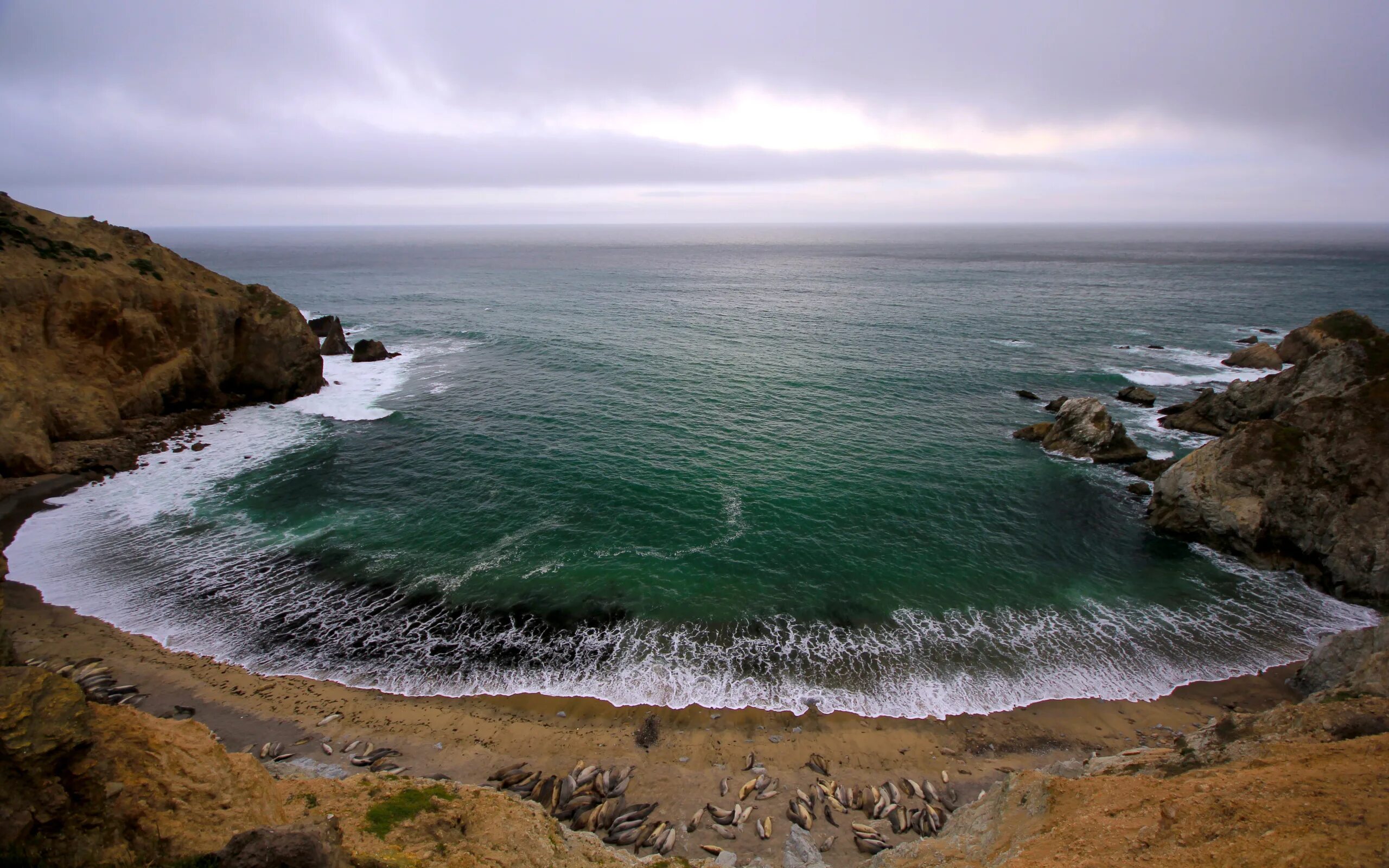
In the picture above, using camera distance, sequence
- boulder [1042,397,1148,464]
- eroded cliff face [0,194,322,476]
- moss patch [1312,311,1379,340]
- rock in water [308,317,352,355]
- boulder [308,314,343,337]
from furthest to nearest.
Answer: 1. boulder [308,314,343,337]
2. rock in water [308,317,352,355]
3. moss patch [1312,311,1379,340]
4. boulder [1042,397,1148,464]
5. eroded cliff face [0,194,322,476]

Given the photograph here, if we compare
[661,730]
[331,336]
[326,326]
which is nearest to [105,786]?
[661,730]

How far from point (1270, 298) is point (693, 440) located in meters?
142

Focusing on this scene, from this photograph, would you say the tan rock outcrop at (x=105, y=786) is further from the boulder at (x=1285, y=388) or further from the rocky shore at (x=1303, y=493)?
the boulder at (x=1285, y=388)

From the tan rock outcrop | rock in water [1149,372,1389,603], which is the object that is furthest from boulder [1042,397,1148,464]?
the tan rock outcrop

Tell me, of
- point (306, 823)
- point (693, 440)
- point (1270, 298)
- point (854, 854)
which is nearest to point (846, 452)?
point (693, 440)

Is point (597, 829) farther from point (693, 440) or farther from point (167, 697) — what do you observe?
point (693, 440)

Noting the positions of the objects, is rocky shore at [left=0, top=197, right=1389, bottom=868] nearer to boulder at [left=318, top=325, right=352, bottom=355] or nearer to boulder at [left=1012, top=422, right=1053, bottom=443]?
boulder at [left=1012, top=422, right=1053, bottom=443]

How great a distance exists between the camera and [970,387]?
6738 centimetres

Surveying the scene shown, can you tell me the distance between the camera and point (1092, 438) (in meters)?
50.0

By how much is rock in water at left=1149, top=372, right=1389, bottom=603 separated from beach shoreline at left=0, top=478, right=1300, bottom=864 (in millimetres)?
9540

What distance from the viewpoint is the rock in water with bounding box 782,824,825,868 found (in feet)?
64.3

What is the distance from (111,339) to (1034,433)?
78.5 metres

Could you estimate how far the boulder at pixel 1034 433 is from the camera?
2106 inches

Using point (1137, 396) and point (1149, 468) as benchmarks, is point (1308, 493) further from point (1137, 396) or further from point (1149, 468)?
point (1137, 396)
